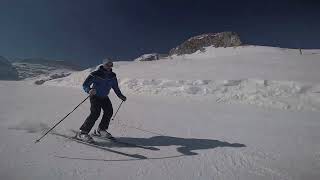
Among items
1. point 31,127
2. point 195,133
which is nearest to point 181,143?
point 195,133

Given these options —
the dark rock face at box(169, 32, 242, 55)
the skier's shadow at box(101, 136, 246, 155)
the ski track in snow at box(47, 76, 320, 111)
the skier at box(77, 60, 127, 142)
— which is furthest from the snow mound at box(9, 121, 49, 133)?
the dark rock face at box(169, 32, 242, 55)

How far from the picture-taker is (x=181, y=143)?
7.18m

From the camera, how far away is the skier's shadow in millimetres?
6796

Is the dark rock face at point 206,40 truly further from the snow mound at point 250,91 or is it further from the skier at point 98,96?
the skier at point 98,96

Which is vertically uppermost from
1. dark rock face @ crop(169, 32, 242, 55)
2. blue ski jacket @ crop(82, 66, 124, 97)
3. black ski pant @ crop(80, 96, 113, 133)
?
dark rock face @ crop(169, 32, 242, 55)

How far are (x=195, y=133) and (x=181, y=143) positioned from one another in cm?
120

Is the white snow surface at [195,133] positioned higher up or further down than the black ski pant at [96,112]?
further down

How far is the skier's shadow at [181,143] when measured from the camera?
6.80 meters

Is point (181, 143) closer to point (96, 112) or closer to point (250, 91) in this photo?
point (96, 112)

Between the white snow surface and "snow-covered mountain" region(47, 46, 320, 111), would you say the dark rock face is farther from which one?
the white snow surface

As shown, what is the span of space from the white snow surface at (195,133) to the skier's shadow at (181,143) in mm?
22

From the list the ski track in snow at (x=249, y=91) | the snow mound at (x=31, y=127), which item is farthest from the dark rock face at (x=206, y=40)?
the snow mound at (x=31, y=127)

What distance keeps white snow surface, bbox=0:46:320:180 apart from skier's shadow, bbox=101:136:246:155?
0.02m

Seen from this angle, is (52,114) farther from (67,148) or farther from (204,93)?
(204,93)
